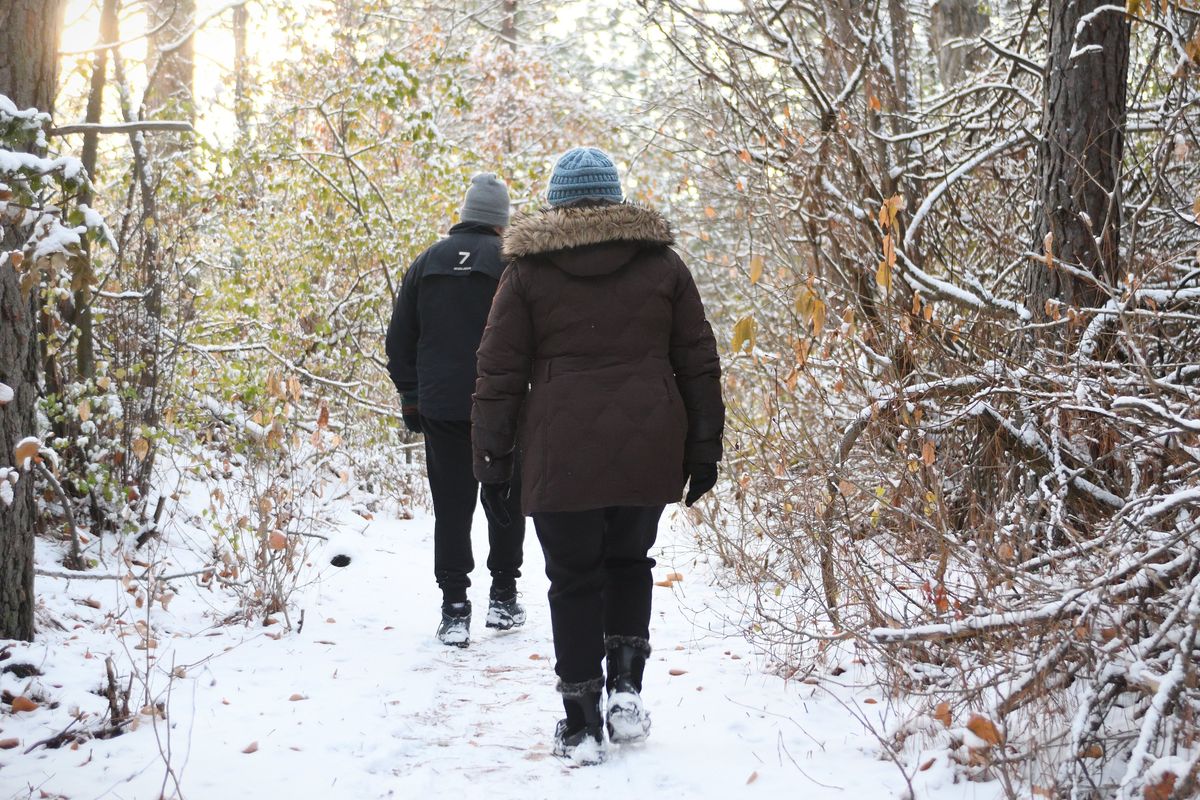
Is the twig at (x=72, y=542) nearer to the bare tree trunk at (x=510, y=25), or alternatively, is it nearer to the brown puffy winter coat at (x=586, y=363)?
the brown puffy winter coat at (x=586, y=363)

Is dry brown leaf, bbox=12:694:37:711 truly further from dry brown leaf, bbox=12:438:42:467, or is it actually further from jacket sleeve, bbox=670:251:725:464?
jacket sleeve, bbox=670:251:725:464

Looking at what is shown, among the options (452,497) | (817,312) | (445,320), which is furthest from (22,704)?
(817,312)

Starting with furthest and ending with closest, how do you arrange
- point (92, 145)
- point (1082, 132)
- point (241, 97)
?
point (241, 97) → point (92, 145) → point (1082, 132)

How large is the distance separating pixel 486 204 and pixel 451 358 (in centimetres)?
81

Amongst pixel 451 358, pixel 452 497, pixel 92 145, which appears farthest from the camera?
pixel 92 145

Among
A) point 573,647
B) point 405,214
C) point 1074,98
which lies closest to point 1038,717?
point 573,647

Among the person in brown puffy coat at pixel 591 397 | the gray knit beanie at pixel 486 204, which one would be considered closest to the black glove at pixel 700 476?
the person in brown puffy coat at pixel 591 397

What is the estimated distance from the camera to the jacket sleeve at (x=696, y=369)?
3523 mm

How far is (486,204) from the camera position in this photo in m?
5.12

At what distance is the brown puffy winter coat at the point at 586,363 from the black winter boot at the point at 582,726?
0.63 m

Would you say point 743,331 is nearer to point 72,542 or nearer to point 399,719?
point 399,719

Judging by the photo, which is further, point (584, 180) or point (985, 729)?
point (584, 180)

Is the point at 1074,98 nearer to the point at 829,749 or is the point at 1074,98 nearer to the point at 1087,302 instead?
the point at 1087,302

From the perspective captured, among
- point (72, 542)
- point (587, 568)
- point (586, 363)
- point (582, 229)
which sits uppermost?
Answer: point (582, 229)
